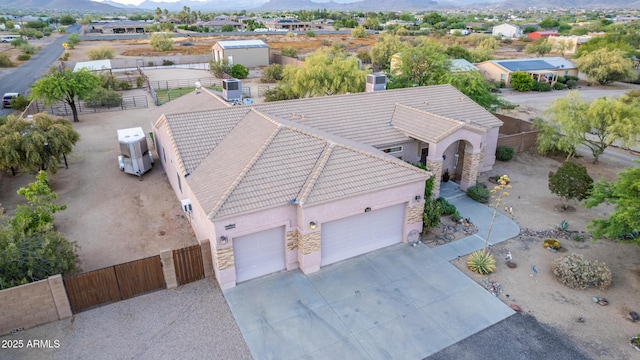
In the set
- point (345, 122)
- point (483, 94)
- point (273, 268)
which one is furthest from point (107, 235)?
point (483, 94)

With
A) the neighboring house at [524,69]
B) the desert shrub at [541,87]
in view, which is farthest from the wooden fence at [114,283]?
the desert shrub at [541,87]

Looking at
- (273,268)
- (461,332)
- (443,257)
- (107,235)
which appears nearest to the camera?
(461,332)

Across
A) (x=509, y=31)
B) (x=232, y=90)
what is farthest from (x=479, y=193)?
(x=509, y=31)

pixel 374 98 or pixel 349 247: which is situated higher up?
pixel 374 98

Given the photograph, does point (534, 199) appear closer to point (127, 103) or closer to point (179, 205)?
point (179, 205)

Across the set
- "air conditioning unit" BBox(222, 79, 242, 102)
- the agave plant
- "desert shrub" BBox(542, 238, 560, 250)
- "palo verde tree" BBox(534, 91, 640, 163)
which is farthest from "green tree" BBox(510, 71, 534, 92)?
the agave plant

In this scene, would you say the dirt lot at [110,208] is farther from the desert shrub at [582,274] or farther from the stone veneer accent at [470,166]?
the desert shrub at [582,274]
